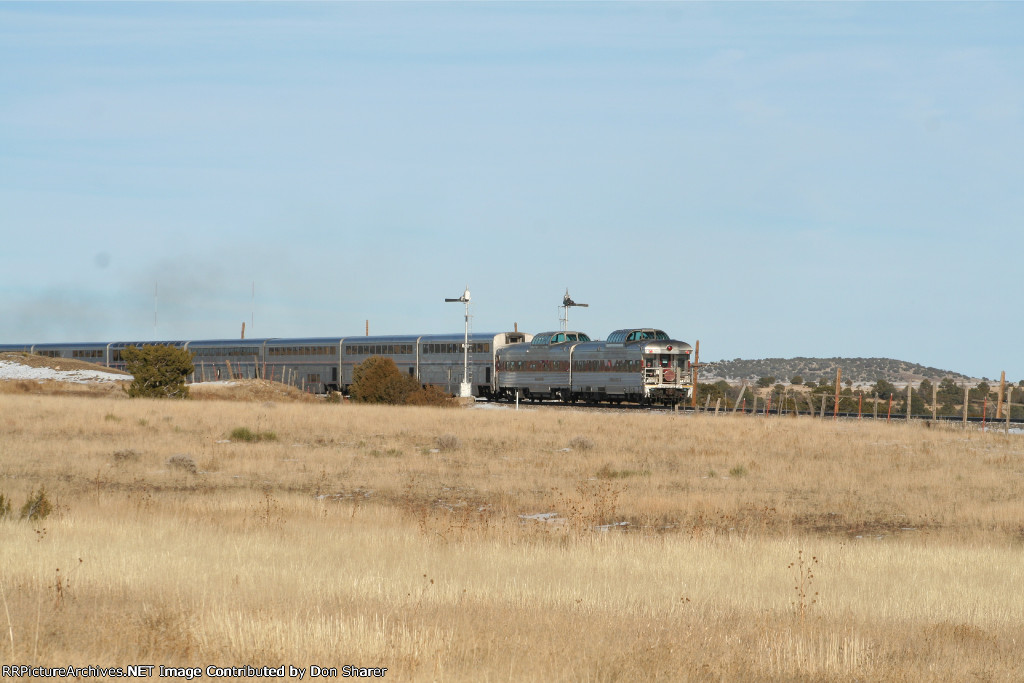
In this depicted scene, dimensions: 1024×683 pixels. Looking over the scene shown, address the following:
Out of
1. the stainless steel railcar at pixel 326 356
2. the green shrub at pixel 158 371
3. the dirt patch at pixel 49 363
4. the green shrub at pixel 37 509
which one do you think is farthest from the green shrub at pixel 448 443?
the dirt patch at pixel 49 363

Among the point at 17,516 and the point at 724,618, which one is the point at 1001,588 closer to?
the point at 724,618

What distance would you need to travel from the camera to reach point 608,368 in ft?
182

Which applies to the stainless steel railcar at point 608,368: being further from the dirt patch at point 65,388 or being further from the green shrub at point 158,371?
the dirt patch at point 65,388

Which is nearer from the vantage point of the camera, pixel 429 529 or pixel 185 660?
pixel 185 660

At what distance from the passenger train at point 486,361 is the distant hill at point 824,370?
94961mm

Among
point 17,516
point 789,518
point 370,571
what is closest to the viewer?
point 370,571

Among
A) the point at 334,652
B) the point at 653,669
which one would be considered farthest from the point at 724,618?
the point at 334,652

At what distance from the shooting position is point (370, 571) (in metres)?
11.2

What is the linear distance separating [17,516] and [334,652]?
30.8ft

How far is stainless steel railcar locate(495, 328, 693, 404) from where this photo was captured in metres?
53.6

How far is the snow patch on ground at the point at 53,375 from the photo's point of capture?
63.0 metres

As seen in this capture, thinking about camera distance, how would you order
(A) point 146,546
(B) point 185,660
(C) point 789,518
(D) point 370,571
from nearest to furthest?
(B) point 185,660 < (D) point 370,571 < (A) point 146,546 < (C) point 789,518

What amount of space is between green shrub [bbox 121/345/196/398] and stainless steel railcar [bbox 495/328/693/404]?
19.2 m

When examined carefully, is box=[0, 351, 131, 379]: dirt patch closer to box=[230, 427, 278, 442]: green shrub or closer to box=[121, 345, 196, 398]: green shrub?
box=[121, 345, 196, 398]: green shrub
